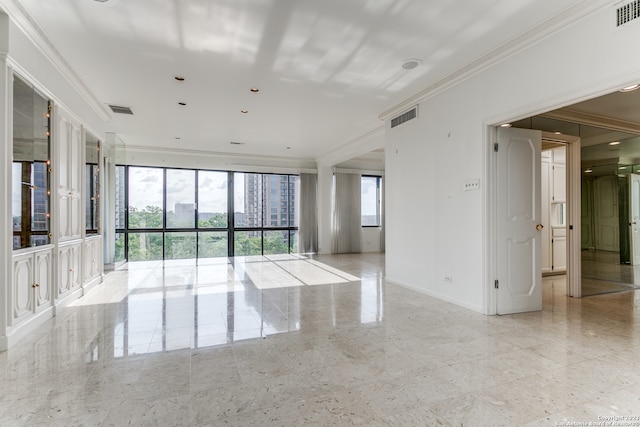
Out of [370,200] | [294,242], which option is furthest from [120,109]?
[370,200]

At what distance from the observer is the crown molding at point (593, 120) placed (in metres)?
4.64

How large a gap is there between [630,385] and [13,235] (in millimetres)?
5404

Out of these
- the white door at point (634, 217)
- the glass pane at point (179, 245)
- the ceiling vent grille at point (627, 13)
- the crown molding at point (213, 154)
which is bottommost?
the glass pane at point (179, 245)

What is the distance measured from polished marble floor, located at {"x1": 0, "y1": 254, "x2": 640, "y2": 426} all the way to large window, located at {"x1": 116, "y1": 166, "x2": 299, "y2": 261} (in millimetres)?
4341

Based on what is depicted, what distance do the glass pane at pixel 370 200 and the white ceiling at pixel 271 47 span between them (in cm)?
526

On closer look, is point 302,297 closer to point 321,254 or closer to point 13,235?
point 13,235

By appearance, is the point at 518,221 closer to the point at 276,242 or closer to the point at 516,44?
the point at 516,44

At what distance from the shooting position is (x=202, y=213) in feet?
30.7

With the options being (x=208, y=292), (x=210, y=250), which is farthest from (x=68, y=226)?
(x=210, y=250)

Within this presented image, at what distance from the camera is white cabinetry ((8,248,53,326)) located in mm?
3156

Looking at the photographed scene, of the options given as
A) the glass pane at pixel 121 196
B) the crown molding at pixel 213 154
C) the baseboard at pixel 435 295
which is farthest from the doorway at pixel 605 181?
the glass pane at pixel 121 196

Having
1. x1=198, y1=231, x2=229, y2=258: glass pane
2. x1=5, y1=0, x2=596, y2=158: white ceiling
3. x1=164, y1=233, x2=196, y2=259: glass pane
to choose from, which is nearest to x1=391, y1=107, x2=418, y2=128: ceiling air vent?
x1=5, y1=0, x2=596, y2=158: white ceiling

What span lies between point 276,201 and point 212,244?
2.36 metres

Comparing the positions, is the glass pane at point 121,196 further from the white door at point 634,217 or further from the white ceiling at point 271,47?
the white door at point 634,217
